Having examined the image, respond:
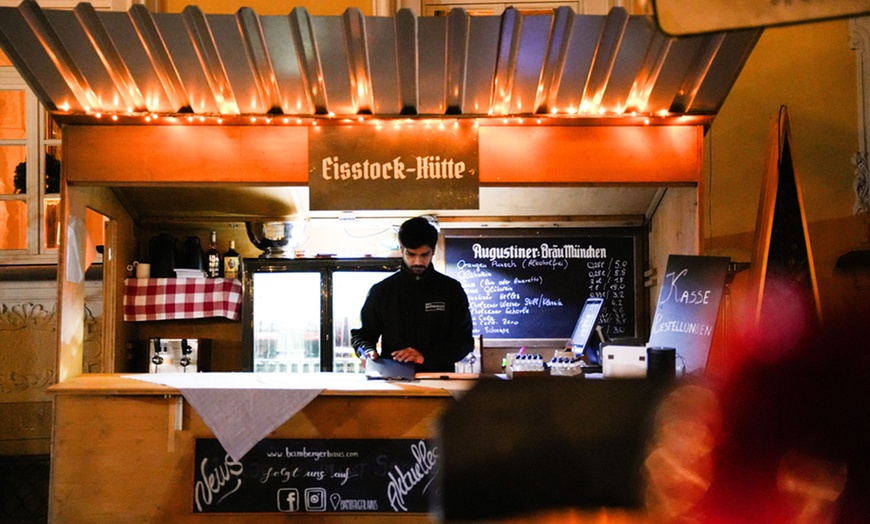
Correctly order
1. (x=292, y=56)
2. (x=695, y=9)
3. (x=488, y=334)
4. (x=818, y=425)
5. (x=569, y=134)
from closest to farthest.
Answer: (x=818, y=425)
(x=695, y=9)
(x=292, y=56)
(x=569, y=134)
(x=488, y=334)

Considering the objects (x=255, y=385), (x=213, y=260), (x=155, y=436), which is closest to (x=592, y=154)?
(x=255, y=385)

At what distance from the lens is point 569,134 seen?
4.52 metres

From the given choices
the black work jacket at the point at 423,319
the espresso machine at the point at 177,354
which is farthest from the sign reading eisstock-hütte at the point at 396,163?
the espresso machine at the point at 177,354

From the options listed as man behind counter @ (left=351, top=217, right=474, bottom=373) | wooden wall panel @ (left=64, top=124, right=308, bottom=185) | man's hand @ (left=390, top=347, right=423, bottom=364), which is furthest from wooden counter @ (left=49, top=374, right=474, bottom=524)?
wooden wall panel @ (left=64, top=124, right=308, bottom=185)

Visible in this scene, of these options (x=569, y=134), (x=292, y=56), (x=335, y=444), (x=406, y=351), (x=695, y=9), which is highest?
(x=292, y=56)

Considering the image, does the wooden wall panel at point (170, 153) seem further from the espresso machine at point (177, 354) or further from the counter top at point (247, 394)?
the espresso machine at point (177, 354)

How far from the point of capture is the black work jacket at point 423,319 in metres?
4.92

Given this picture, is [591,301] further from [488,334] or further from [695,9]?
[695,9]

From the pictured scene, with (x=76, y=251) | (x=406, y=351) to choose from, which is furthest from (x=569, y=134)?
(x=76, y=251)

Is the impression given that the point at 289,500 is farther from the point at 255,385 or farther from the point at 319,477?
the point at 255,385

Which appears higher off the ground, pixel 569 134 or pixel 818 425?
pixel 569 134

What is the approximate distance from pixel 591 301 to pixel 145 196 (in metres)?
3.77

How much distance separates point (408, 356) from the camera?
14.8 ft

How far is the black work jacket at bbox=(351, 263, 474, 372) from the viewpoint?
4.92 m
